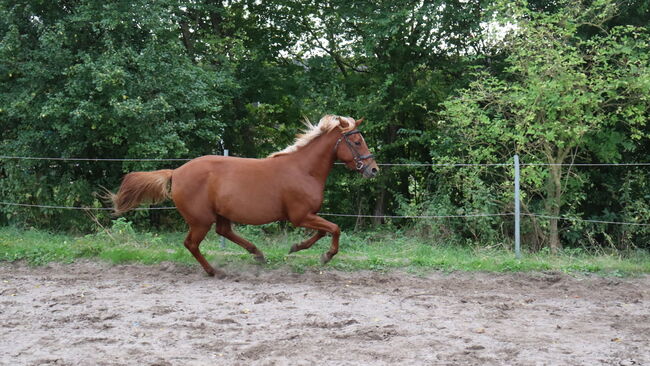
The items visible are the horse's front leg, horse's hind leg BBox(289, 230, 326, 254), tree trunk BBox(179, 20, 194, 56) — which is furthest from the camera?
tree trunk BBox(179, 20, 194, 56)

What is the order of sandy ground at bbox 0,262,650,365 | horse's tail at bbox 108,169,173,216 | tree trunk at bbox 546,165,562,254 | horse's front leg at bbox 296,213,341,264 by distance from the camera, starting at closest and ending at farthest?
1. sandy ground at bbox 0,262,650,365
2. horse's front leg at bbox 296,213,341,264
3. horse's tail at bbox 108,169,173,216
4. tree trunk at bbox 546,165,562,254

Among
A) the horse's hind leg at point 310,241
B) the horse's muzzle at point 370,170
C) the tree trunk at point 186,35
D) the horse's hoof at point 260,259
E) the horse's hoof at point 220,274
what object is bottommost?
the horse's hoof at point 220,274

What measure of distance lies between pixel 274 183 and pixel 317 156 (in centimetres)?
63

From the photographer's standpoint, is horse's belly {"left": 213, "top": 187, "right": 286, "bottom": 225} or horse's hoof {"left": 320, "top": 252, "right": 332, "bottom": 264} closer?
horse's belly {"left": 213, "top": 187, "right": 286, "bottom": 225}

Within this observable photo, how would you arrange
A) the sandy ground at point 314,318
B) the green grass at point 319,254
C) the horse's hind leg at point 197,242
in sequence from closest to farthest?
1. the sandy ground at point 314,318
2. the horse's hind leg at point 197,242
3. the green grass at point 319,254

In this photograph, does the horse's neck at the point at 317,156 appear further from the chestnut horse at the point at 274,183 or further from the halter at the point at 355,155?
the halter at the point at 355,155

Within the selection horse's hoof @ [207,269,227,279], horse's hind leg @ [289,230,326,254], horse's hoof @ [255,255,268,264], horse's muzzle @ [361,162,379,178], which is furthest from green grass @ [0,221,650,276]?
horse's muzzle @ [361,162,379,178]

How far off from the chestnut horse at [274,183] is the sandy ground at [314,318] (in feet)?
2.26

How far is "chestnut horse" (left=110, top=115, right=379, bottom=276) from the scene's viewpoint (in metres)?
7.13

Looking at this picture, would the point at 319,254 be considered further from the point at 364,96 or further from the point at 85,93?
the point at 85,93

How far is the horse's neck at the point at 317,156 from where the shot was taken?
7262 mm

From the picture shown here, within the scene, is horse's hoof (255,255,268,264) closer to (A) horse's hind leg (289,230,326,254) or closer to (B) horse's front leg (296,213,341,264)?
(A) horse's hind leg (289,230,326,254)

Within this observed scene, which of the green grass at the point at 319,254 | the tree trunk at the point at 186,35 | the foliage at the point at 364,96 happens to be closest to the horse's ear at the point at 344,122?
the green grass at the point at 319,254

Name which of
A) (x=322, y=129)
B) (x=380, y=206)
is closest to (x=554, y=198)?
(x=380, y=206)
